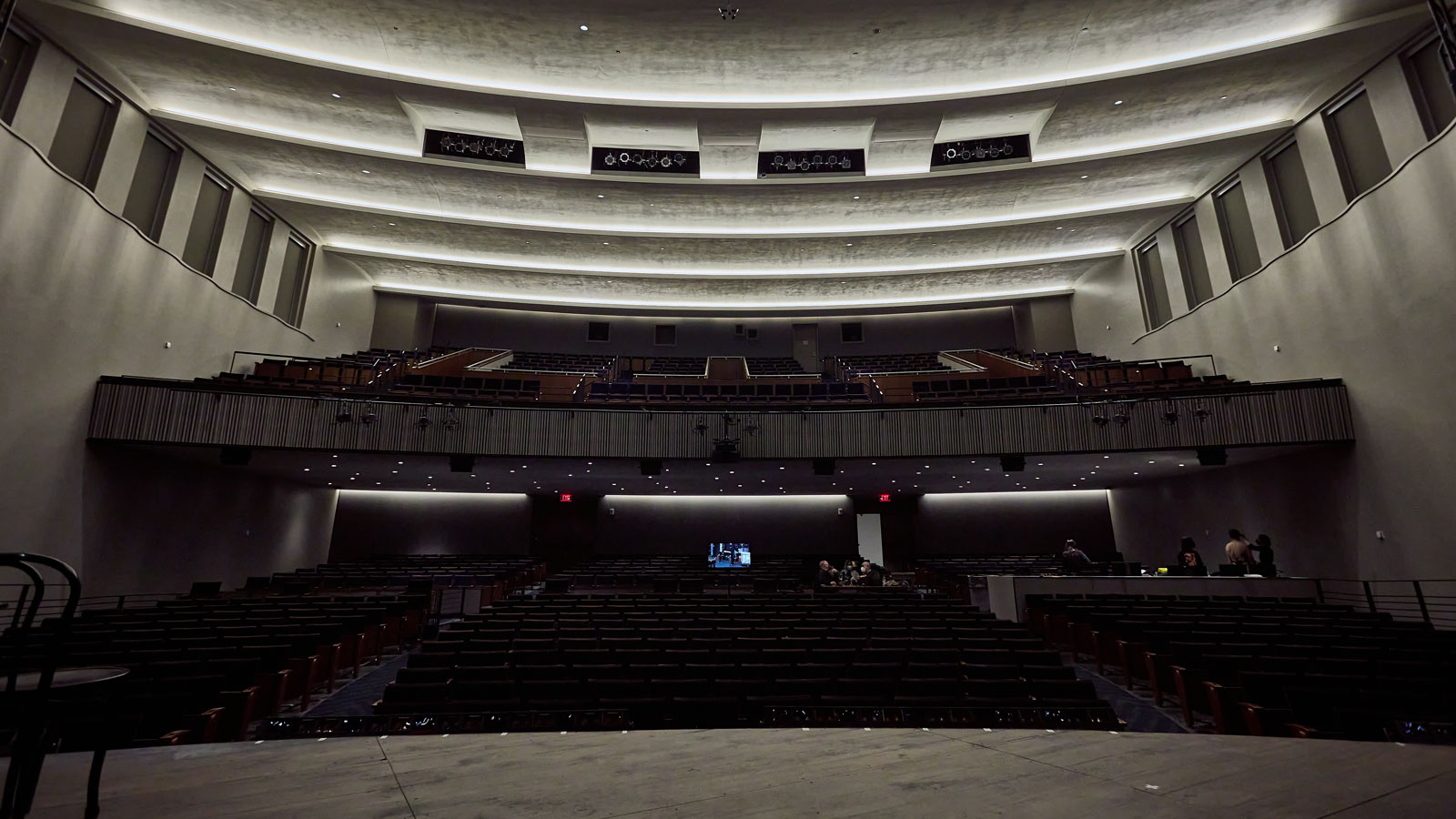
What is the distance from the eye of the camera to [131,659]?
5.02 meters

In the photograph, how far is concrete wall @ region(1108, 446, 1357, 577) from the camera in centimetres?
988

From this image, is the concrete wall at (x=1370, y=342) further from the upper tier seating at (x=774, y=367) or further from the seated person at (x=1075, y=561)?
the upper tier seating at (x=774, y=367)

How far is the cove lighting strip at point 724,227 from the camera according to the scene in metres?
13.9

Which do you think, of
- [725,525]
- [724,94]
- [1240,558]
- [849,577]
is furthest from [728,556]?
[724,94]

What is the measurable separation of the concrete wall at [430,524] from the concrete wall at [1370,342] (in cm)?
1739

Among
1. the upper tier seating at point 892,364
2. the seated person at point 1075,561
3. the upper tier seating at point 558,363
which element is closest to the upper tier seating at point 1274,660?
the seated person at point 1075,561

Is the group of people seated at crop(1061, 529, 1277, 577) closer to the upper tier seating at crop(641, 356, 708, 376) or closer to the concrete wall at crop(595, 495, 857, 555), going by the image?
the concrete wall at crop(595, 495, 857, 555)

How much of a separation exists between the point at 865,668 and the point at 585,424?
800 cm

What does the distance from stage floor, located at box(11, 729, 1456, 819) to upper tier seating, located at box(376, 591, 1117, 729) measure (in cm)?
125

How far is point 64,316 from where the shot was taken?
880 centimetres

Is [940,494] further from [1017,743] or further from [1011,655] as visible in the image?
[1017,743]

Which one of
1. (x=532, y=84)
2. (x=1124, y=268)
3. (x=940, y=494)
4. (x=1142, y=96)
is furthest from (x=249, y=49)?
(x=1124, y=268)

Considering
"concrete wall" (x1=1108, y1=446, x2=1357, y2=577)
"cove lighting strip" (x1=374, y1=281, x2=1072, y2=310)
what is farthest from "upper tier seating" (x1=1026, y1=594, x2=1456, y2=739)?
"cove lighting strip" (x1=374, y1=281, x2=1072, y2=310)

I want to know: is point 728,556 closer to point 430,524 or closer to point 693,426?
point 693,426
